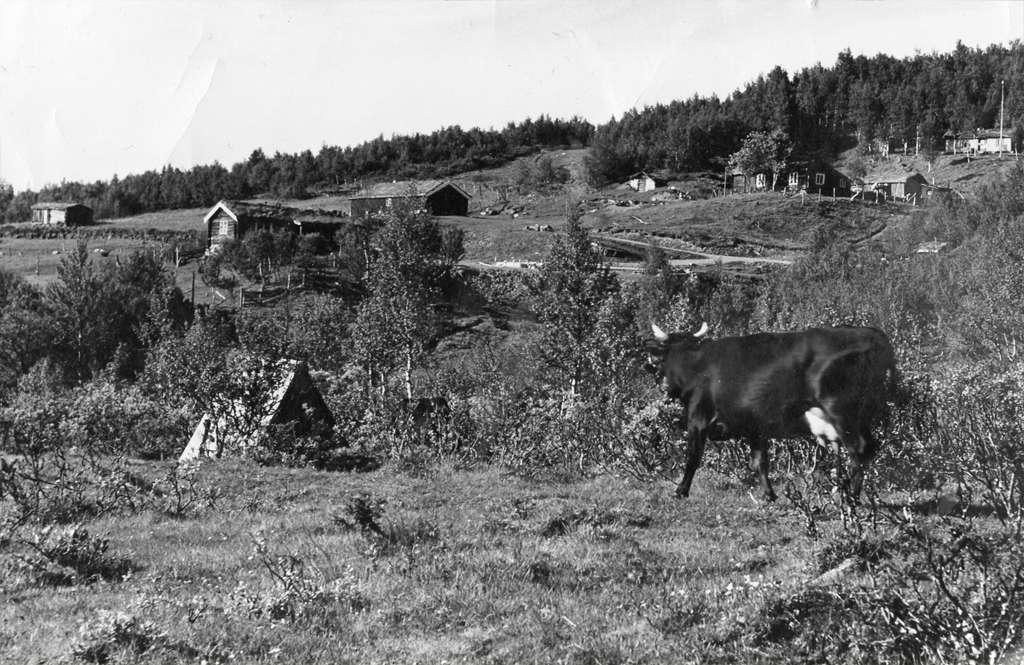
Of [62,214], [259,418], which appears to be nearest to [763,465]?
[259,418]

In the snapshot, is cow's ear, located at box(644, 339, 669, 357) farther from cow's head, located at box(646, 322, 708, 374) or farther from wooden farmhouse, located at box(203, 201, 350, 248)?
wooden farmhouse, located at box(203, 201, 350, 248)

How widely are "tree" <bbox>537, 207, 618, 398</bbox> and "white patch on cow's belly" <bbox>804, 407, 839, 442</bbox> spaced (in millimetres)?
27150

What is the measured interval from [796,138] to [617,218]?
3618 inches

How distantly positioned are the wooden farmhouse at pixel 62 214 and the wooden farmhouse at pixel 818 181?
9816 centimetres

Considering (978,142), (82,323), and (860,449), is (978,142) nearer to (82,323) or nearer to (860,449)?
(82,323)

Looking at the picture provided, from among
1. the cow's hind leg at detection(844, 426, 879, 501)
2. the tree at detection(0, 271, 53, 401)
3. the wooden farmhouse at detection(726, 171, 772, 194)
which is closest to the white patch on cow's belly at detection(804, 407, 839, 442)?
the cow's hind leg at detection(844, 426, 879, 501)

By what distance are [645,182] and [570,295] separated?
9751cm

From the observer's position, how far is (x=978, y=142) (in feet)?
504

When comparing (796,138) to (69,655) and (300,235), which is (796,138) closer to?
(300,235)

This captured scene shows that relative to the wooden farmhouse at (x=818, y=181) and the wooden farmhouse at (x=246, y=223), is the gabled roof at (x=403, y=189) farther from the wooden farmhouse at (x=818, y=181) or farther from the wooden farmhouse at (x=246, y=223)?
the wooden farmhouse at (x=818, y=181)

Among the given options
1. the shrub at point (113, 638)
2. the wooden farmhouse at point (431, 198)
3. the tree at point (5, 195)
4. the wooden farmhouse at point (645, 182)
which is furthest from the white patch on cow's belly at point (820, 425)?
the tree at point (5, 195)

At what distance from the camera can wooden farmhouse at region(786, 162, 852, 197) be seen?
11956 centimetres

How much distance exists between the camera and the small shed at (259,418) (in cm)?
1520

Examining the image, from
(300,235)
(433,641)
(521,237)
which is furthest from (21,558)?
(521,237)
